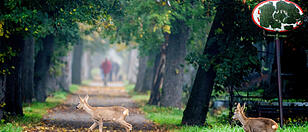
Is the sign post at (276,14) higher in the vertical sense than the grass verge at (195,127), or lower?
higher

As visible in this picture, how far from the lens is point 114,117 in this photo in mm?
9266

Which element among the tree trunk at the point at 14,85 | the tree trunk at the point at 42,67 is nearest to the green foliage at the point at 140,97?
the tree trunk at the point at 42,67

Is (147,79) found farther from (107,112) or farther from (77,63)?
(107,112)

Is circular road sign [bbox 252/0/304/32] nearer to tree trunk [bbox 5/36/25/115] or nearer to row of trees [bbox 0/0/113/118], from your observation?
row of trees [bbox 0/0/113/118]

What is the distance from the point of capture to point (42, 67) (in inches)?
771

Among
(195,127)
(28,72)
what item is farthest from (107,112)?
(28,72)

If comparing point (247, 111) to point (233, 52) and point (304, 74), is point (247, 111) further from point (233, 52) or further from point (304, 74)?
point (304, 74)

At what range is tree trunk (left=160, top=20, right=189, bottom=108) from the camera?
62.5 ft

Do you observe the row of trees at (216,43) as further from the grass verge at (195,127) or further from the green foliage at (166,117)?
the green foliage at (166,117)

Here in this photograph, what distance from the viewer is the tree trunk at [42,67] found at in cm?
1931

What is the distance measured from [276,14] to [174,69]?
405 inches

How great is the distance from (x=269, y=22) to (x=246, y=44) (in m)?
2.35

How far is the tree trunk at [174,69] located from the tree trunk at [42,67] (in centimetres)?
536

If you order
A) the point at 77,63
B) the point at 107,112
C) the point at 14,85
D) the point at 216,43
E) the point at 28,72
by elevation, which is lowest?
the point at 107,112
